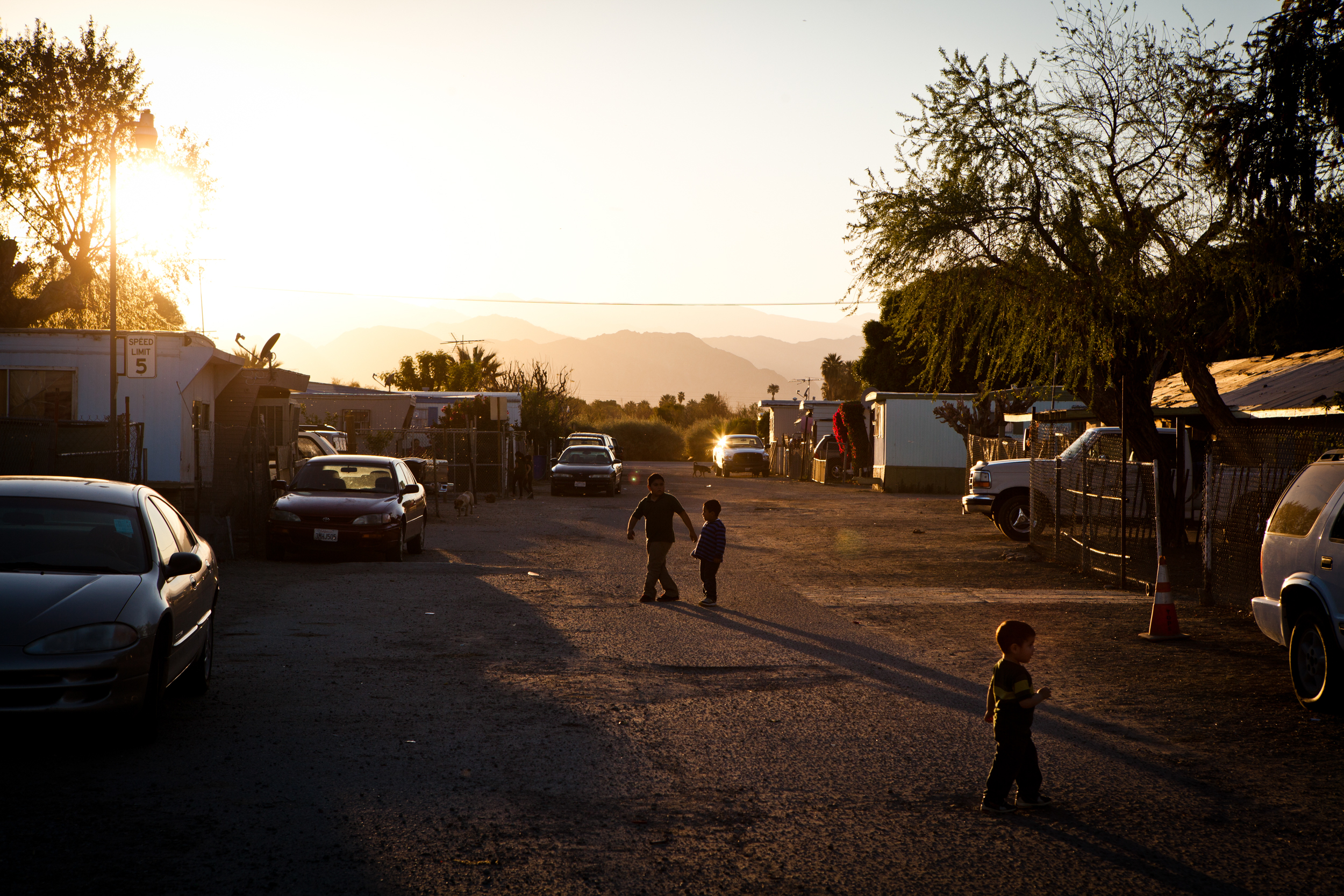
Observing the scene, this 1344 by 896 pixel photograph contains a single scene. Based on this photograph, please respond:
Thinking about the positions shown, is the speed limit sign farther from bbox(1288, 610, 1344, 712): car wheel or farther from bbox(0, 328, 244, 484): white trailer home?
bbox(1288, 610, 1344, 712): car wheel

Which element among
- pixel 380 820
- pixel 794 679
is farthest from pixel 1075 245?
pixel 380 820

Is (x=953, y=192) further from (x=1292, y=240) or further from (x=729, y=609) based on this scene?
(x=729, y=609)

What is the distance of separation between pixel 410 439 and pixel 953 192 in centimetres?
2609

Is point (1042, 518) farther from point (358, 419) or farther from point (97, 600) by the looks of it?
point (358, 419)

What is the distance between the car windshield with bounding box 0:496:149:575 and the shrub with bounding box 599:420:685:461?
6589 cm

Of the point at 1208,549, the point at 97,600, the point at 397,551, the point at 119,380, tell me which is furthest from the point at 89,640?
the point at 119,380

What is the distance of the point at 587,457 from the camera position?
3466cm

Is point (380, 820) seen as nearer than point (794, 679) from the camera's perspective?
Yes

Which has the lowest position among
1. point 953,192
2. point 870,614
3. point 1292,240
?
point 870,614

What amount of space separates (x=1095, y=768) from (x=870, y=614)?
5.85 metres

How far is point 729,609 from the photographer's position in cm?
1212

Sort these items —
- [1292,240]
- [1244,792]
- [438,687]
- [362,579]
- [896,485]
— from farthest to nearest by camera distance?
1. [896,485]
2. [362,579]
3. [1292,240]
4. [438,687]
5. [1244,792]

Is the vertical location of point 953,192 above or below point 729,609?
above

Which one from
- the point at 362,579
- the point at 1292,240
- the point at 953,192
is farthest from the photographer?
the point at 953,192
